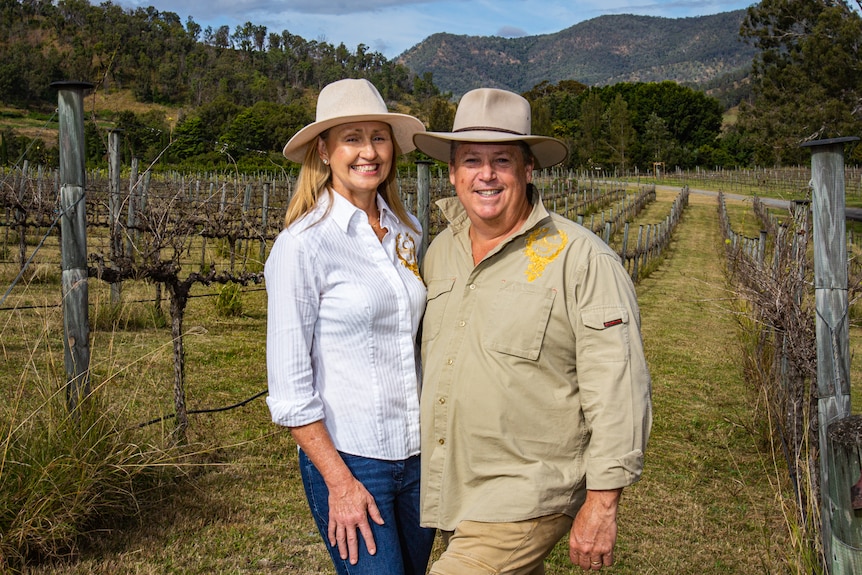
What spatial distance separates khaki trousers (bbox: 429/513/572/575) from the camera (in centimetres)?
204

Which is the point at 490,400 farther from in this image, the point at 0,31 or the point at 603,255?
the point at 0,31

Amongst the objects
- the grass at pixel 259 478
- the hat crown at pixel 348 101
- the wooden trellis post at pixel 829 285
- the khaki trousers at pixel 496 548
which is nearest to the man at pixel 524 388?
the khaki trousers at pixel 496 548

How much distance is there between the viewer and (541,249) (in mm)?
2209

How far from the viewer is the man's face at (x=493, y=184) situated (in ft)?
7.50

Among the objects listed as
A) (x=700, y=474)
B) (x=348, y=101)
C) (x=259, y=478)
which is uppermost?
(x=348, y=101)

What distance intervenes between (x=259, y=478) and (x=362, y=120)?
9.30ft

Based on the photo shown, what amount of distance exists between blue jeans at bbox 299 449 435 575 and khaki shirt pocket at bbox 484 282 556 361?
1.28 ft

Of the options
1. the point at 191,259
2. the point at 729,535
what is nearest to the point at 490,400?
the point at 729,535

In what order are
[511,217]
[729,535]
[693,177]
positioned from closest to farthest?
1. [511,217]
2. [729,535]
3. [693,177]

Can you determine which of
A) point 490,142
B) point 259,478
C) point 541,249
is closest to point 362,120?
point 490,142

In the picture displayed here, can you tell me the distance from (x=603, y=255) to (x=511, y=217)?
11.7 inches

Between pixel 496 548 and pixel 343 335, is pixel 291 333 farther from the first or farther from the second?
pixel 496 548

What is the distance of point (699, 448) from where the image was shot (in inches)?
233

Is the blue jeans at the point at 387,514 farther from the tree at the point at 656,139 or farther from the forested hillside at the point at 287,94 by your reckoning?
the tree at the point at 656,139
